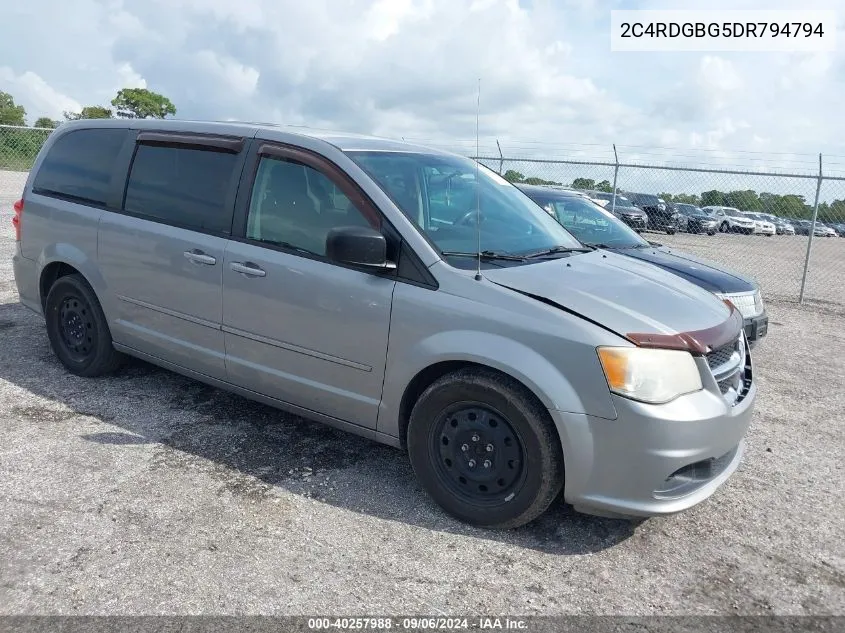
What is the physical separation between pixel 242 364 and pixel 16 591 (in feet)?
5.32

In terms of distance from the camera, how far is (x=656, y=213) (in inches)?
818

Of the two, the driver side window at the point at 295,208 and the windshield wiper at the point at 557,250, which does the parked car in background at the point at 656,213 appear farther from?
the driver side window at the point at 295,208

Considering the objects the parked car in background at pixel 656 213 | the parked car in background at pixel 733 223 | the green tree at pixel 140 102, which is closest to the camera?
the parked car in background at pixel 656 213

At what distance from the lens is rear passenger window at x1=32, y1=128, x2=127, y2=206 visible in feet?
15.2

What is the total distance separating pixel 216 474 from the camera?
3590mm

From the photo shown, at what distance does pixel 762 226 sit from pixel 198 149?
32.8m

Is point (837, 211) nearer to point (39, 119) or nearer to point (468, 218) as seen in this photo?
point (468, 218)

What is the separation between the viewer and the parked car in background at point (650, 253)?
622 centimetres

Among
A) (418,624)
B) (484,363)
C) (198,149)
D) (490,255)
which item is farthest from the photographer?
(198,149)

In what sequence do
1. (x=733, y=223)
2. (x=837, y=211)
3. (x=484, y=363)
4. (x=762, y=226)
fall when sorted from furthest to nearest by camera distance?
1. (x=762, y=226)
2. (x=733, y=223)
3. (x=837, y=211)
4. (x=484, y=363)

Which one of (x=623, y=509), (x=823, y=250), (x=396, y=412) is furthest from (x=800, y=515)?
(x=823, y=250)

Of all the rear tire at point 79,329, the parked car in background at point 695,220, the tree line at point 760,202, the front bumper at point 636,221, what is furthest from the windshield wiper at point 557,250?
the parked car in background at point 695,220

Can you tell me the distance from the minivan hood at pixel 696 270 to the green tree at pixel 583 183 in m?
5.90

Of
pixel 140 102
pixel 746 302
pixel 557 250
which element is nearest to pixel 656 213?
pixel 746 302
